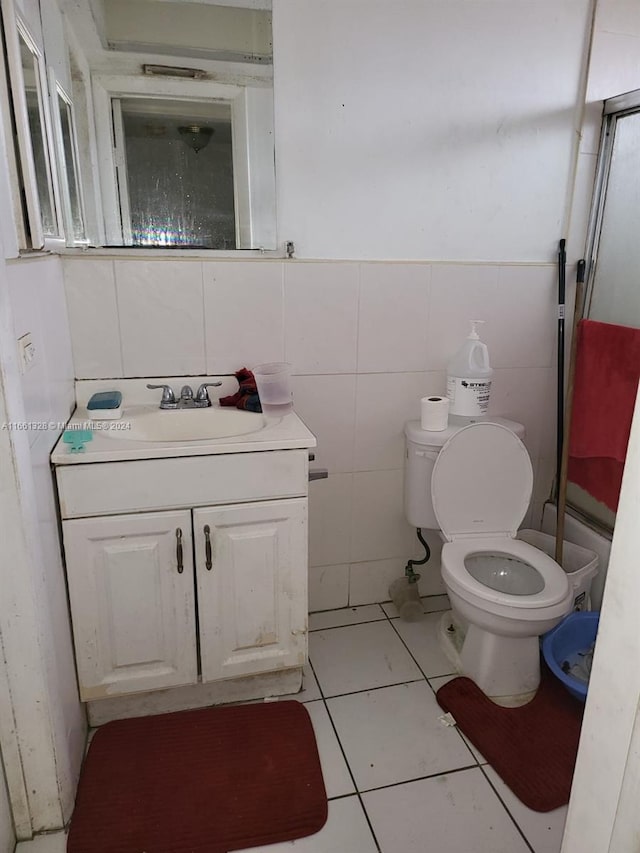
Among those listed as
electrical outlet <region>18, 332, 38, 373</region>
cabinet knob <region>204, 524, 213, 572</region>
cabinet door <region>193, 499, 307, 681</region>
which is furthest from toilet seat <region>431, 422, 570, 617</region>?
electrical outlet <region>18, 332, 38, 373</region>

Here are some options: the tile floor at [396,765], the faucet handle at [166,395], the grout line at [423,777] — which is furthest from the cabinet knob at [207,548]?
the grout line at [423,777]

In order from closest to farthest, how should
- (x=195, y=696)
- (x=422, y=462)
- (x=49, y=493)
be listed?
(x=49, y=493) → (x=195, y=696) → (x=422, y=462)

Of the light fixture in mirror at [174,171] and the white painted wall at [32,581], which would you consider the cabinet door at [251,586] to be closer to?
the white painted wall at [32,581]

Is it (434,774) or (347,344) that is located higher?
(347,344)

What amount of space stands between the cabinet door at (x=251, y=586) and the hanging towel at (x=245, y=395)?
36 centimetres

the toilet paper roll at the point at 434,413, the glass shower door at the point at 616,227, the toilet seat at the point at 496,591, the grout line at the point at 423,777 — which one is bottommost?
the grout line at the point at 423,777

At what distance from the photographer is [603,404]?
78.7 inches

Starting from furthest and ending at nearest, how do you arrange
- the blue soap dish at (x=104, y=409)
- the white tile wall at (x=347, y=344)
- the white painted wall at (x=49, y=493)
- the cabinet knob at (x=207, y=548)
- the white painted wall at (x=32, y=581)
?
the white tile wall at (x=347, y=344) < the blue soap dish at (x=104, y=409) < the cabinet knob at (x=207, y=548) < the white painted wall at (x=49, y=493) < the white painted wall at (x=32, y=581)

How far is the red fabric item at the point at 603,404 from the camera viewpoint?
1909mm

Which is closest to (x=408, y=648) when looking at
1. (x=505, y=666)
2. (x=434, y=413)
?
(x=505, y=666)

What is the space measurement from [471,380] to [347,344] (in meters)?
0.43

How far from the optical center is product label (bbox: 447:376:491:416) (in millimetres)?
1980

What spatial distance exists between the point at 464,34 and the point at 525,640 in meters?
1.86

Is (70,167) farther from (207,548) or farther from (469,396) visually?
(469,396)
